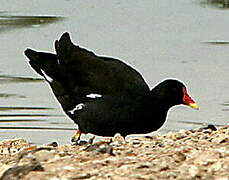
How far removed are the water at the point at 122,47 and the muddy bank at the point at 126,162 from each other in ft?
10.2

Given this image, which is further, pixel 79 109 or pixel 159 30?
pixel 159 30

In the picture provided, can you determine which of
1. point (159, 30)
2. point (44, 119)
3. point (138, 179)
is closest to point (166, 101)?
point (44, 119)

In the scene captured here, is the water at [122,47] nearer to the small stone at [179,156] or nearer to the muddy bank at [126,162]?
the muddy bank at [126,162]

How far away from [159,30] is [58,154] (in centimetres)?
702

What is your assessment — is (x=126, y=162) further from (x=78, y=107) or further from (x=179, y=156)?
(x=78, y=107)

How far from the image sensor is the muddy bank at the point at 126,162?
6.24m

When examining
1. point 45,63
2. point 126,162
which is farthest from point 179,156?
point 45,63

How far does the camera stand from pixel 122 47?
13.0 metres

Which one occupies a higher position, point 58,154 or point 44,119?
point 58,154

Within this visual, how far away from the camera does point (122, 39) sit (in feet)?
43.8

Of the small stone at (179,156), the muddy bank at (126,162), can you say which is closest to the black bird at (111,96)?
the muddy bank at (126,162)

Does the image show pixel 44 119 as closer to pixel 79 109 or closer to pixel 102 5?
pixel 79 109

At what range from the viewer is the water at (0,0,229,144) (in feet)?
35.5

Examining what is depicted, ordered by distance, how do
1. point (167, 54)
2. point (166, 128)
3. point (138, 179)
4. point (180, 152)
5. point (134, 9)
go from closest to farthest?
point (138, 179)
point (180, 152)
point (166, 128)
point (167, 54)
point (134, 9)
